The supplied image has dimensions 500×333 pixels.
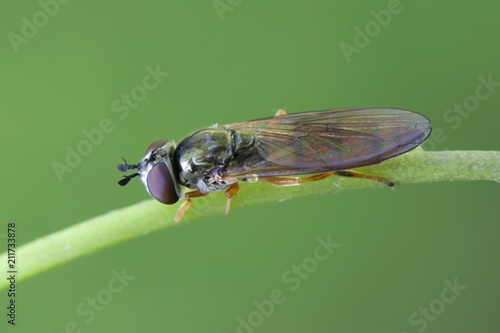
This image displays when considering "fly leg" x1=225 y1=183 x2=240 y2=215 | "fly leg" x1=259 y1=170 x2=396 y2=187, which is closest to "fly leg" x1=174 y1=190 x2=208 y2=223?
"fly leg" x1=225 y1=183 x2=240 y2=215

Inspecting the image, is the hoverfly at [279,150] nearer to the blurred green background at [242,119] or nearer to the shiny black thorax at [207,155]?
the shiny black thorax at [207,155]

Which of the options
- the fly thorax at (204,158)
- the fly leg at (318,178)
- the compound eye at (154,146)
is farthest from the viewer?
the compound eye at (154,146)

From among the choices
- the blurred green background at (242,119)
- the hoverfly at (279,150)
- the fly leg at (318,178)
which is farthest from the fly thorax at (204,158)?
the blurred green background at (242,119)

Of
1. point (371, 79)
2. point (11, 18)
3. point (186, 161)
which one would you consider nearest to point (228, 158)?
point (186, 161)

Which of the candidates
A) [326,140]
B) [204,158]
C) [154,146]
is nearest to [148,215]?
[204,158]

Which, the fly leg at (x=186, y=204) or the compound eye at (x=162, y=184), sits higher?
the compound eye at (x=162, y=184)

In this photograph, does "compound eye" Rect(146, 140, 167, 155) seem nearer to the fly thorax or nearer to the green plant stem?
the fly thorax

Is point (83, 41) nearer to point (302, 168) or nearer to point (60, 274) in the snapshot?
point (60, 274)
